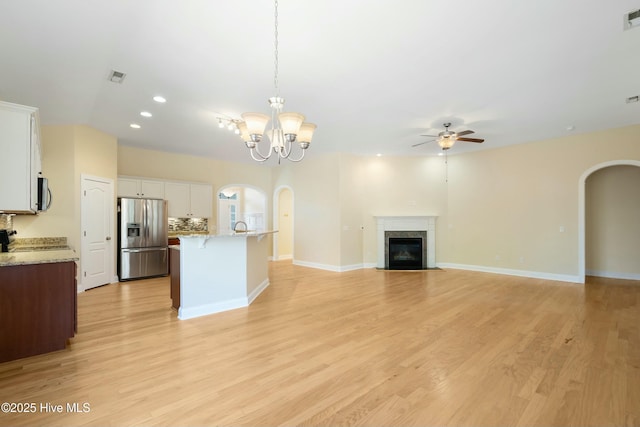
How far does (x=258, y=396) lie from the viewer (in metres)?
2.14

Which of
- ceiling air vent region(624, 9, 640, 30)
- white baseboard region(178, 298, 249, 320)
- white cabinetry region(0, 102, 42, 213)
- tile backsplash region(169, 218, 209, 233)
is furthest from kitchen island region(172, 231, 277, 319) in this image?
ceiling air vent region(624, 9, 640, 30)

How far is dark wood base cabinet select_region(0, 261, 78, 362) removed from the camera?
2.68m

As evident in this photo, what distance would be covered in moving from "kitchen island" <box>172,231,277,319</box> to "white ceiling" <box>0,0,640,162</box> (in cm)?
196

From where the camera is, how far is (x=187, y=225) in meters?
7.37

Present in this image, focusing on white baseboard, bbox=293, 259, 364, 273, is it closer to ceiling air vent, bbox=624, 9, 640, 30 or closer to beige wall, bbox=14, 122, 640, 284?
beige wall, bbox=14, 122, 640, 284

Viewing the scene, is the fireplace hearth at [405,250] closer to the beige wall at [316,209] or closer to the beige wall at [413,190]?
the beige wall at [413,190]

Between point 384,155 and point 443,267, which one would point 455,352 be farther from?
point 384,155

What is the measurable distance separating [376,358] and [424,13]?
300 cm

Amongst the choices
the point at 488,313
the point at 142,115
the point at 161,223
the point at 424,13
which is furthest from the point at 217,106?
the point at 488,313

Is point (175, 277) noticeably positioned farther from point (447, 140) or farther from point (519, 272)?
point (519, 272)

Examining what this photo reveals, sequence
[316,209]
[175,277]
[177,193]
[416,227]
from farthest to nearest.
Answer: [316,209]
[416,227]
[177,193]
[175,277]

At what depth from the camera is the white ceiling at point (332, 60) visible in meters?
2.35

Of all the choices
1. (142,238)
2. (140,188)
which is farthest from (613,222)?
(140,188)

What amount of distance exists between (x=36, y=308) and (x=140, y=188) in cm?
408
